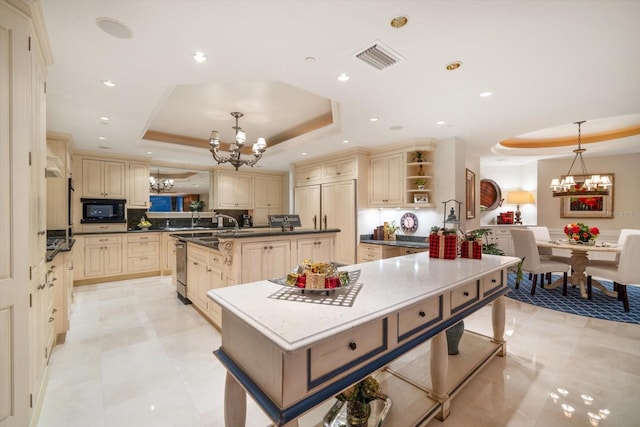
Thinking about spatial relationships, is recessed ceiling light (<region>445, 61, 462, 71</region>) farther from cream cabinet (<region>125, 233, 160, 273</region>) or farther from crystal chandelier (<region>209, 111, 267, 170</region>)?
cream cabinet (<region>125, 233, 160, 273</region>)

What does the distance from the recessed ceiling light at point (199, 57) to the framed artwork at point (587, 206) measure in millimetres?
7749

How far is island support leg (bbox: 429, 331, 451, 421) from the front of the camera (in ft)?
5.67

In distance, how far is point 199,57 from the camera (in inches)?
81.4

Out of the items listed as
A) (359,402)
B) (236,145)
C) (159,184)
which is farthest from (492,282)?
(159,184)

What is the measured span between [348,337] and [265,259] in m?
2.17

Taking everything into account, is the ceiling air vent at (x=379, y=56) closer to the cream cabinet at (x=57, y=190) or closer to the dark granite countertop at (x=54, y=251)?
the dark granite countertop at (x=54, y=251)

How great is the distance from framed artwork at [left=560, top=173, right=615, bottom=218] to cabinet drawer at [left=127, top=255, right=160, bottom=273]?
357 inches

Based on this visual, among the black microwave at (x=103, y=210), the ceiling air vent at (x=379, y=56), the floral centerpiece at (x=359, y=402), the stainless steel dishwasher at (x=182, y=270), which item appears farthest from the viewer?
the black microwave at (x=103, y=210)

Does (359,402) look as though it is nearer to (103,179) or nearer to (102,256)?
(102,256)

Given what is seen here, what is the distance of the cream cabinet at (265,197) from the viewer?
729 centimetres

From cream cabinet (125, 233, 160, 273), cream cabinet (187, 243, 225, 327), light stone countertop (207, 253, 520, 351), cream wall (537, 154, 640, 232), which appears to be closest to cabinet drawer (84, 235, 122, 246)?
cream cabinet (125, 233, 160, 273)

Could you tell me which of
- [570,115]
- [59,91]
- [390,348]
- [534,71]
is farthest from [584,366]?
[59,91]

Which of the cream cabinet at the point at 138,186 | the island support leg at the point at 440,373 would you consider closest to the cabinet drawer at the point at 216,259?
the island support leg at the point at 440,373

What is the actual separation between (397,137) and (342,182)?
53.7 inches
